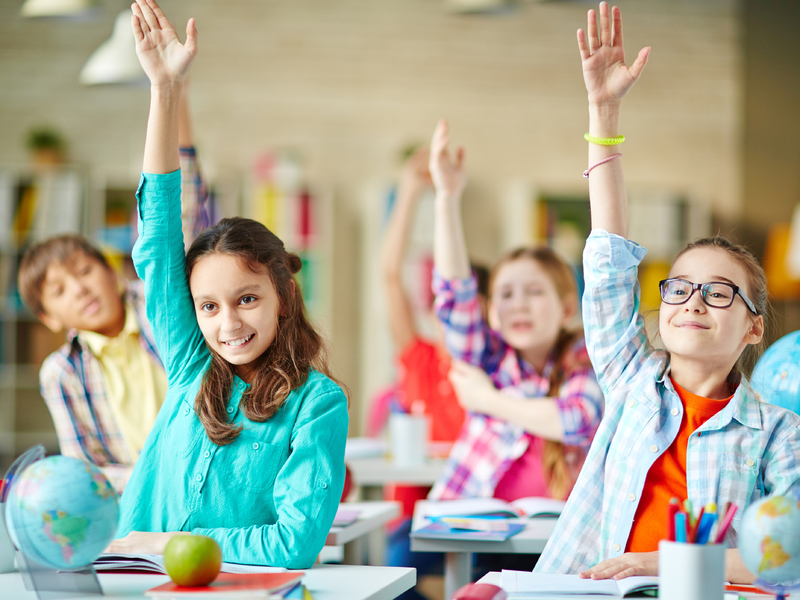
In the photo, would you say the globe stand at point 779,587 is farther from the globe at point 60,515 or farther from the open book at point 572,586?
the globe at point 60,515

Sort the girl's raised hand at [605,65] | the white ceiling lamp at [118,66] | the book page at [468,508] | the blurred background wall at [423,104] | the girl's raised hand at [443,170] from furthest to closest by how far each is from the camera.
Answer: the blurred background wall at [423,104] < the white ceiling lamp at [118,66] < the girl's raised hand at [443,170] < the book page at [468,508] < the girl's raised hand at [605,65]

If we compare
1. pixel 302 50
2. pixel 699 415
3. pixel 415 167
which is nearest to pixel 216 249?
pixel 699 415

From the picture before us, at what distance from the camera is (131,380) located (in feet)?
7.04

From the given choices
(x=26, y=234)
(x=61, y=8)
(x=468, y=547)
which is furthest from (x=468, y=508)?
(x=26, y=234)

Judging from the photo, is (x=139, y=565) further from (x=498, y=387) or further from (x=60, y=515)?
(x=498, y=387)

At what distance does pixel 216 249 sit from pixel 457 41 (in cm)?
487

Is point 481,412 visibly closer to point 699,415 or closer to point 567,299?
point 567,299

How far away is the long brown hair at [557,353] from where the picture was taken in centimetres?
213

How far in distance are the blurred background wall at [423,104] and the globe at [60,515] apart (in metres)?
4.28

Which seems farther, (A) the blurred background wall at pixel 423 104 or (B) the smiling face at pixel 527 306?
(A) the blurred background wall at pixel 423 104

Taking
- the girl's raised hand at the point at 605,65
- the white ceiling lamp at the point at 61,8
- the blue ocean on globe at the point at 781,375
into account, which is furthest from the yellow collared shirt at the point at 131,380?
the blue ocean on globe at the point at 781,375

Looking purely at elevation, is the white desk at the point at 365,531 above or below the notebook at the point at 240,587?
below

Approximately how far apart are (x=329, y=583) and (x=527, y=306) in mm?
1204

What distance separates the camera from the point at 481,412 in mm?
Result: 2227
